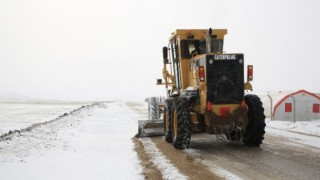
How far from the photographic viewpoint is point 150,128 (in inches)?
567

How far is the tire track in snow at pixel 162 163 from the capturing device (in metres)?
7.59

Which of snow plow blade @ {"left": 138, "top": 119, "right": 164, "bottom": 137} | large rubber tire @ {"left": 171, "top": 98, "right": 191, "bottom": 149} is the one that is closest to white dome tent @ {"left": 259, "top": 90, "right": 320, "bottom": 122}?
snow plow blade @ {"left": 138, "top": 119, "right": 164, "bottom": 137}

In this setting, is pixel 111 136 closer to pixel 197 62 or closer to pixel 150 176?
pixel 197 62

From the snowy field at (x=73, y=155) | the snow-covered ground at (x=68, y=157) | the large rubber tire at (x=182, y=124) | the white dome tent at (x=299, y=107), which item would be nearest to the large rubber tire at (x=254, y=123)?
the snowy field at (x=73, y=155)

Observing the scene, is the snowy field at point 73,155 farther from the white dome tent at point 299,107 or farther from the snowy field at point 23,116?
the white dome tent at point 299,107

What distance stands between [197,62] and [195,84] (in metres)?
0.73

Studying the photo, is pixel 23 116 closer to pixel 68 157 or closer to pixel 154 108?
pixel 154 108

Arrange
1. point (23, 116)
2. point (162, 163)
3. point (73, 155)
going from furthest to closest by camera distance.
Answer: point (23, 116) → point (73, 155) → point (162, 163)

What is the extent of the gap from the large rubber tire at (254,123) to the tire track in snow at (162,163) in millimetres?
2756

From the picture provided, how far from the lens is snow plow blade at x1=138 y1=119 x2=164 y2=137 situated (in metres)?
14.2

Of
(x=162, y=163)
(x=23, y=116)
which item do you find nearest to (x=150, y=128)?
(x=162, y=163)

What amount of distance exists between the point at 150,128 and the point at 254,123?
15.3 ft

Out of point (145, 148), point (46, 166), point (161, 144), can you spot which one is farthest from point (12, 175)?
point (161, 144)

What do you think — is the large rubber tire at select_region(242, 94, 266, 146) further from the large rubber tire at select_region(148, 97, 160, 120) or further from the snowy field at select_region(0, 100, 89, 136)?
the snowy field at select_region(0, 100, 89, 136)
